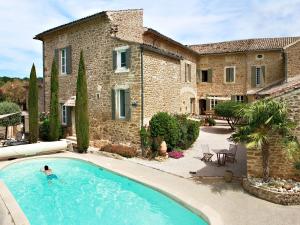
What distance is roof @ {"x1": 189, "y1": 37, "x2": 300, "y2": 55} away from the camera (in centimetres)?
2750

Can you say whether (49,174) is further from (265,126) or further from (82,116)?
(265,126)

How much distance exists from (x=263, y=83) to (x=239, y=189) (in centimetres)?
1999

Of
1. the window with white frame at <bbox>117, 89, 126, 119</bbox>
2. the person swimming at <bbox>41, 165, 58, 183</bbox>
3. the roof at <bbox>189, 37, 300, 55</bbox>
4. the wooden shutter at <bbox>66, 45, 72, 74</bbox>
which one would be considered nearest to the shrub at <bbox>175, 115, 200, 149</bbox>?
the window with white frame at <bbox>117, 89, 126, 119</bbox>

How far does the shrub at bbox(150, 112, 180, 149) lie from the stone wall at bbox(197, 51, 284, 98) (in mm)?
14978

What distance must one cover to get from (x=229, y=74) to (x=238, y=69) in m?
1.01

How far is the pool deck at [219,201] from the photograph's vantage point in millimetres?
7973

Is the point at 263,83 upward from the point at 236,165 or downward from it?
upward

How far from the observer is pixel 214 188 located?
10.5 metres

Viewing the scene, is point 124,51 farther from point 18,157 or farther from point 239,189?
point 239,189

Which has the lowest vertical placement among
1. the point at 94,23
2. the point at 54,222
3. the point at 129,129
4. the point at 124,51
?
the point at 54,222

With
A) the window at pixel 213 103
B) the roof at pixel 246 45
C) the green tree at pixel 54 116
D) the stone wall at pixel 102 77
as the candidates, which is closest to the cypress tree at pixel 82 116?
the stone wall at pixel 102 77

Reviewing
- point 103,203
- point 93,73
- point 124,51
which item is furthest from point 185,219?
point 93,73

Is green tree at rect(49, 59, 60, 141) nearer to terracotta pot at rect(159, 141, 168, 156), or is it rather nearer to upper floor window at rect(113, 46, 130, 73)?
upper floor window at rect(113, 46, 130, 73)

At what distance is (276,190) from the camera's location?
9.21 meters
